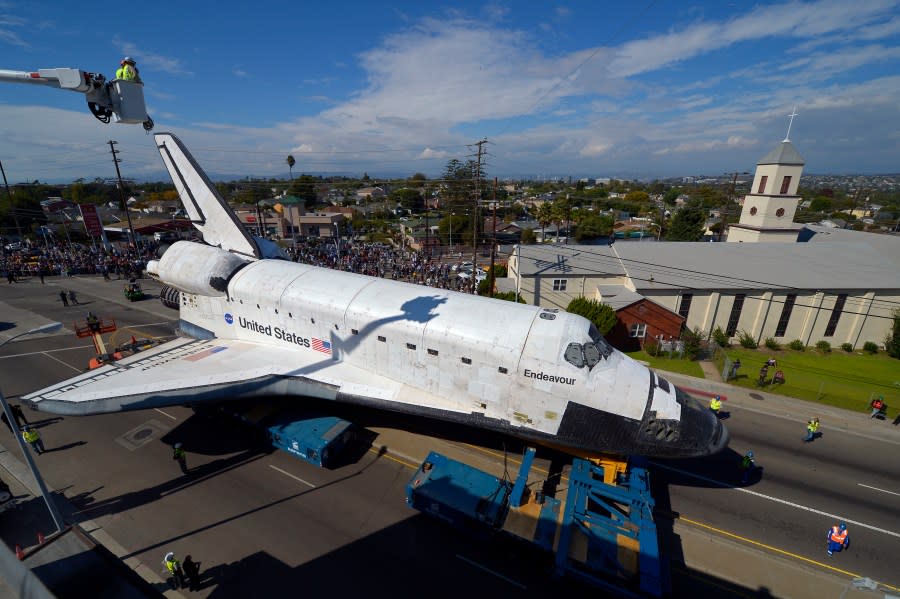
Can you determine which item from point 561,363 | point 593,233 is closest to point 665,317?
point 561,363

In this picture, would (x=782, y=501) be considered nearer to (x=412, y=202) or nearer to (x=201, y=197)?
(x=201, y=197)

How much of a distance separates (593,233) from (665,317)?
4854 centimetres

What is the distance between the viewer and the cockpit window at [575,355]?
11.0 metres

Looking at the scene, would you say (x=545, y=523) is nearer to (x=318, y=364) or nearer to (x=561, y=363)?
(x=561, y=363)

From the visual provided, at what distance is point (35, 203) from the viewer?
253ft

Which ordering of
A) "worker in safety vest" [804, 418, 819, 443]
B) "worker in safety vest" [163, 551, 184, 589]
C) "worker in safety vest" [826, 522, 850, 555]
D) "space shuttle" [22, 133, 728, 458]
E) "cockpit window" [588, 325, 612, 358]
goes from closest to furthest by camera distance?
"worker in safety vest" [163, 551, 184, 589], "worker in safety vest" [826, 522, 850, 555], "space shuttle" [22, 133, 728, 458], "cockpit window" [588, 325, 612, 358], "worker in safety vest" [804, 418, 819, 443]

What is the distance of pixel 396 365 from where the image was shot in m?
13.4

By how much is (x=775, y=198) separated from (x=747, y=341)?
18527mm

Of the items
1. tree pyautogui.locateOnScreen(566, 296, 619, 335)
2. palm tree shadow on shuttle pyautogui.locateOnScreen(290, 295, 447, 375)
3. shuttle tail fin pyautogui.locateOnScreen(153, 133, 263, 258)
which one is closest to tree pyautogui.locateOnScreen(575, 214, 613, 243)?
tree pyautogui.locateOnScreen(566, 296, 619, 335)

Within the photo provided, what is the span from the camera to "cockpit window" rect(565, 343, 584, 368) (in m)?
11.0

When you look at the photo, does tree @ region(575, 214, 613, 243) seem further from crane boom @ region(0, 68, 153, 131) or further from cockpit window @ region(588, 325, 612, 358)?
crane boom @ region(0, 68, 153, 131)

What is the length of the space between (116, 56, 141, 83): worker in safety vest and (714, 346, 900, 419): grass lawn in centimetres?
2781

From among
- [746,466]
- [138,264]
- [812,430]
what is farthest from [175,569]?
[138,264]

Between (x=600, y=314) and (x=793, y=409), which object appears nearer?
(x=793, y=409)
